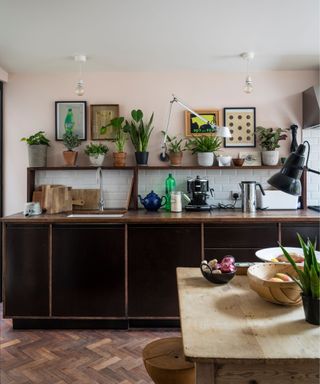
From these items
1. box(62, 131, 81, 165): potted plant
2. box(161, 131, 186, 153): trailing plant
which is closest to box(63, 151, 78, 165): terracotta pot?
box(62, 131, 81, 165): potted plant

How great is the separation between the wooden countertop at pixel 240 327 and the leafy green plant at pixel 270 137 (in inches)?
90.6

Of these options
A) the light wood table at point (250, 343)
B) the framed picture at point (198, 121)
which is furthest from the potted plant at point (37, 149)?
the light wood table at point (250, 343)

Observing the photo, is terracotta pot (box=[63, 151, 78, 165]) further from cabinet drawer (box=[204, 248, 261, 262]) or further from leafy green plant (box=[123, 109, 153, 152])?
cabinet drawer (box=[204, 248, 261, 262])

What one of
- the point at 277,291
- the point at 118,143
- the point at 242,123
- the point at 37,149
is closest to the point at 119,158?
the point at 118,143

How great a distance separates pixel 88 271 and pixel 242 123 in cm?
220

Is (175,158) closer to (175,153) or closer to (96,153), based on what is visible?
(175,153)

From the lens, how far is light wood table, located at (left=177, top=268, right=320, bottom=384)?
1015mm

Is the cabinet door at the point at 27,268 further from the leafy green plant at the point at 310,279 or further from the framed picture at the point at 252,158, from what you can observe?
the leafy green plant at the point at 310,279

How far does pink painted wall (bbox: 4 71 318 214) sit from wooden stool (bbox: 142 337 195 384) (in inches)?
87.8

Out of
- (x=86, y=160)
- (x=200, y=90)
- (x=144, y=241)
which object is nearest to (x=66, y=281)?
(x=144, y=241)

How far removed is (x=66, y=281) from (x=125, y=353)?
833 millimetres

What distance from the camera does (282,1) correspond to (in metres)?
2.32

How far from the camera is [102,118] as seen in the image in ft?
12.3

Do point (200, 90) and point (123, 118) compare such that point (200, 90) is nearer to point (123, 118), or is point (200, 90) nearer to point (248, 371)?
point (123, 118)
